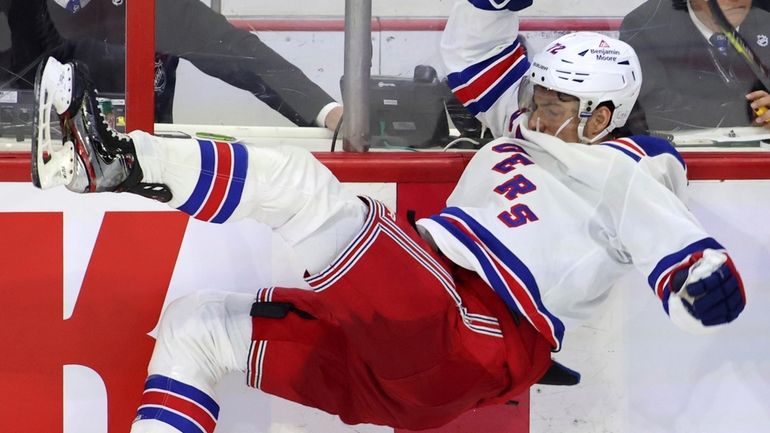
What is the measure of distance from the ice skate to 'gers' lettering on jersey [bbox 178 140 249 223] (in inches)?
3.2

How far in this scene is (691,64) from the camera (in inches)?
91.5

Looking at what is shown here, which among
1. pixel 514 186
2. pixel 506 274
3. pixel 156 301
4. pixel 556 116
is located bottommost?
pixel 156 301

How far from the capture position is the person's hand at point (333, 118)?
220 cm

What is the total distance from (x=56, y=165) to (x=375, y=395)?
27.2 inches

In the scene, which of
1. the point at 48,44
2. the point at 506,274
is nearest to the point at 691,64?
the point at 506,274

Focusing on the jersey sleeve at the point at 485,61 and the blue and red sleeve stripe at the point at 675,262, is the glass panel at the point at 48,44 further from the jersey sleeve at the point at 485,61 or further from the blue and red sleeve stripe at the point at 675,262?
the blue and red sleeve stripe at the point at 675,262

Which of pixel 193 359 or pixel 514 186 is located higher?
pixel 514 186

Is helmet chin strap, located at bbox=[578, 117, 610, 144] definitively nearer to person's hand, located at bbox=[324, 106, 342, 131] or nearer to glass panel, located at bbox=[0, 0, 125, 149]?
person's hand, located at bbox=[324, 106, 342, 131]

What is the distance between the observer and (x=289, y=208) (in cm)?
168

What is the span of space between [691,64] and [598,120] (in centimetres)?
33

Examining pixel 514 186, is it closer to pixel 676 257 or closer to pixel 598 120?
pixel 598 120

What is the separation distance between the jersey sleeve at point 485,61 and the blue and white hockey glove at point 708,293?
0.66 m

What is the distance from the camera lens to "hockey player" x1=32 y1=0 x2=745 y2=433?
1.64 meters

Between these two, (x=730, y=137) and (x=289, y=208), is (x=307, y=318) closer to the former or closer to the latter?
(x=289, y=208)
